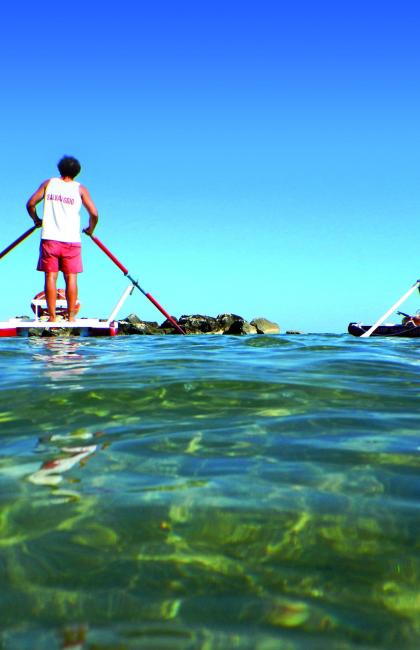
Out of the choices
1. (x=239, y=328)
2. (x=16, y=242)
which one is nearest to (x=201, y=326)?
(x=239, y=328)

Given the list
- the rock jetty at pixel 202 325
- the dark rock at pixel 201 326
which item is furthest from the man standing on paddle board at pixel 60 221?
the dark rock at pixel 201 326

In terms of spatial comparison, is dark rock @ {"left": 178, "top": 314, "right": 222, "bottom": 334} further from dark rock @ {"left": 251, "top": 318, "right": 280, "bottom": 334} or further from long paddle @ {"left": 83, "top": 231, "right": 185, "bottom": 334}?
long paddle @ {"left": 83, "top": 231, "right": 185, "bottom": 334}

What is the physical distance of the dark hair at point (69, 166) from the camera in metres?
10.1

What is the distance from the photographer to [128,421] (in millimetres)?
3395

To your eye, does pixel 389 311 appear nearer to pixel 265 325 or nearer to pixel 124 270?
pixel 124 270

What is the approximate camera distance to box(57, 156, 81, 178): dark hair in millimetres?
10062

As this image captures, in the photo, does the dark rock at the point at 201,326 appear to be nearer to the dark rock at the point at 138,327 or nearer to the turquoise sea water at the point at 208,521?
the dark rock at the point at 138,327

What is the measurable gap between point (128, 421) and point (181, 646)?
208cm

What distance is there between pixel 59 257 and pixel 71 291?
0.69 metres

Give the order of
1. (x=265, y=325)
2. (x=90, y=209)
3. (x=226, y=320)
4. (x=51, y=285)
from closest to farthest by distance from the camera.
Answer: (x=51, y=285), (x=90, y=209), (x=226, y=320), (x=265, y=325)

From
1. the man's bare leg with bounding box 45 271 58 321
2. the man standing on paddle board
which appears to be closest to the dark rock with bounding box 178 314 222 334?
the man's bare leg with bounding box 45 271 58 321

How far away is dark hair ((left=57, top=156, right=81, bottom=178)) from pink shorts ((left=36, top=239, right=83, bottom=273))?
1179 millimetres

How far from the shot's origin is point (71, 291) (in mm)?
10914

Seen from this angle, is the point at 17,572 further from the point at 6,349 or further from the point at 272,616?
the point at 6,349
